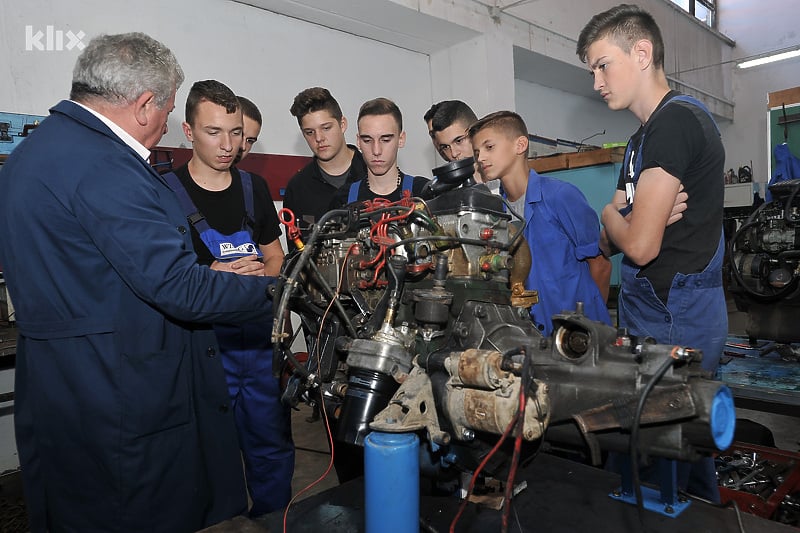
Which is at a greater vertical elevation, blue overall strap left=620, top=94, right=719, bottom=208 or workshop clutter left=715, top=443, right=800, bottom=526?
blue overall strap left=620, top=94, right=719, bottom=208

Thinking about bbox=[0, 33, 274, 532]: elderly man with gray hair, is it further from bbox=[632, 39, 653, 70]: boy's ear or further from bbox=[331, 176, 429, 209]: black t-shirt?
bbox=[632, 39, 653, 70]: boy's ear

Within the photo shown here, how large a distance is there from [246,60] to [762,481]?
3.86m

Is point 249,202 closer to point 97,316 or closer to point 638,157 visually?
point 97,316

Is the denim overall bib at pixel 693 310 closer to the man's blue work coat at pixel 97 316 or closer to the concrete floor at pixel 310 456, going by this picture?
the man's blue work coat at pixel 97 316

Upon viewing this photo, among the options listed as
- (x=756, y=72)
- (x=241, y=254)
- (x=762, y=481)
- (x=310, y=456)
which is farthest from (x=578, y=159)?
(x=756, y=72)

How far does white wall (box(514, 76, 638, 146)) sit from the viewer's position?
6414mm

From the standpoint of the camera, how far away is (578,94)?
724cm

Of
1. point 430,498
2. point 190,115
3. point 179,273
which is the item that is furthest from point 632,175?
point 190,115

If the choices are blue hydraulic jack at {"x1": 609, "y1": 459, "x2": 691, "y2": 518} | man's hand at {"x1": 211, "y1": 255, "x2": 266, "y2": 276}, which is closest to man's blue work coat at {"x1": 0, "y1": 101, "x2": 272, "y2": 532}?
man's hand at {"x1": 211, "y1": 255, "x2": 266, "y2": 276}

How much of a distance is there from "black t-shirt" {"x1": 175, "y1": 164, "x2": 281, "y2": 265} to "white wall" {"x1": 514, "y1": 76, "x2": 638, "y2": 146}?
472 cm

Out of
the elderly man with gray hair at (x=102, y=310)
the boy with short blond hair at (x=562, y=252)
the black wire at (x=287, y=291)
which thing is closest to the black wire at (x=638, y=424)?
the black wire at (x=287, y=291)

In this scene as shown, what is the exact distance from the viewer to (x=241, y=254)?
1885 mm

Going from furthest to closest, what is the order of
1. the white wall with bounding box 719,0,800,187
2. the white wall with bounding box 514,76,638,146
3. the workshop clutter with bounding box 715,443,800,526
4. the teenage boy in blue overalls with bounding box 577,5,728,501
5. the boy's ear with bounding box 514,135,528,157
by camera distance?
the white wall with bounding box 719,0,800,187 → the white wall with bounding box 514,76,638,146 → the boy's ear with bounding box 514,135,528,157 → the workshop clutter with bounding box 715,443,800,526 → the teenage boy in blue overalls with bounding box 577,5,728,501

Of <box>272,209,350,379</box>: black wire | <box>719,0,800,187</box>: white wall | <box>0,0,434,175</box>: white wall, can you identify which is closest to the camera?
<box>272,209,350,379</box>: black wire
